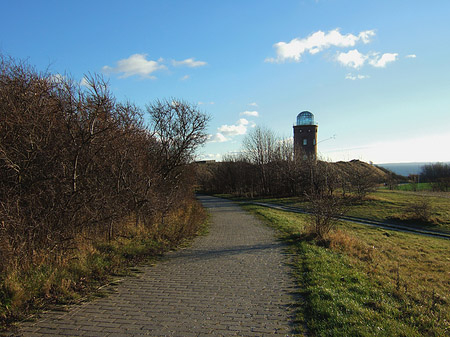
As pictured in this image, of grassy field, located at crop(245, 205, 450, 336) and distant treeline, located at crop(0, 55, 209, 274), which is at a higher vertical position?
distant treeline, located at crop(0, 55, 209, 274)

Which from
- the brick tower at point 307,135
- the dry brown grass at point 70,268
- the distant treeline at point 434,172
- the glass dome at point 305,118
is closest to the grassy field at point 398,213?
the dry brown grass at point 70,268

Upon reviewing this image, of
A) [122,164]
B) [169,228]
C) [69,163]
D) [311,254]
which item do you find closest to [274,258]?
[311,254]

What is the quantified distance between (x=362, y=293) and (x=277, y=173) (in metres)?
38.8

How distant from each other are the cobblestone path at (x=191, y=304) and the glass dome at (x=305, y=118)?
55.5 meters

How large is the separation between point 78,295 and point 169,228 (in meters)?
6.18

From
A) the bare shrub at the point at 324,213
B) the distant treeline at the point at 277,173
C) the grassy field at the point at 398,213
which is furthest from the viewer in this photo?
the distant treeline at the point at 277,173

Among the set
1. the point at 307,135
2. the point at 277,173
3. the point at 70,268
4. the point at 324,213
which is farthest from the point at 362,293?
→ the point at 307,135

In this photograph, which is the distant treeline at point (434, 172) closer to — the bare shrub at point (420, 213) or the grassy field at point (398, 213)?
the grassy field at point (398, 213)

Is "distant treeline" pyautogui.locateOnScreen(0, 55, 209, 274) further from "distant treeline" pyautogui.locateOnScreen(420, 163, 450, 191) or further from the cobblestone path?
"distant treeline" pyautogui.locateOnScreen(420, 163, 450, 191)

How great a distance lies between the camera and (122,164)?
921 cm

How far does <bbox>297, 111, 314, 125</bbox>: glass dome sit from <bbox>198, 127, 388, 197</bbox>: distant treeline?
13420mm

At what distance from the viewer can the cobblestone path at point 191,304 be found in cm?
428

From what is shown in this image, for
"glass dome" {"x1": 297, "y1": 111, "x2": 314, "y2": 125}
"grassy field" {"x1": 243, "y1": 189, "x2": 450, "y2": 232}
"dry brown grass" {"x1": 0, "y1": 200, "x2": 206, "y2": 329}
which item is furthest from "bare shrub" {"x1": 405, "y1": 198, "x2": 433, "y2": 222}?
"glass dome" {"x1": 297, "y1": 111, "x2": 314, "y2": 125}

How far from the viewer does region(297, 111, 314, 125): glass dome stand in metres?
60.8
